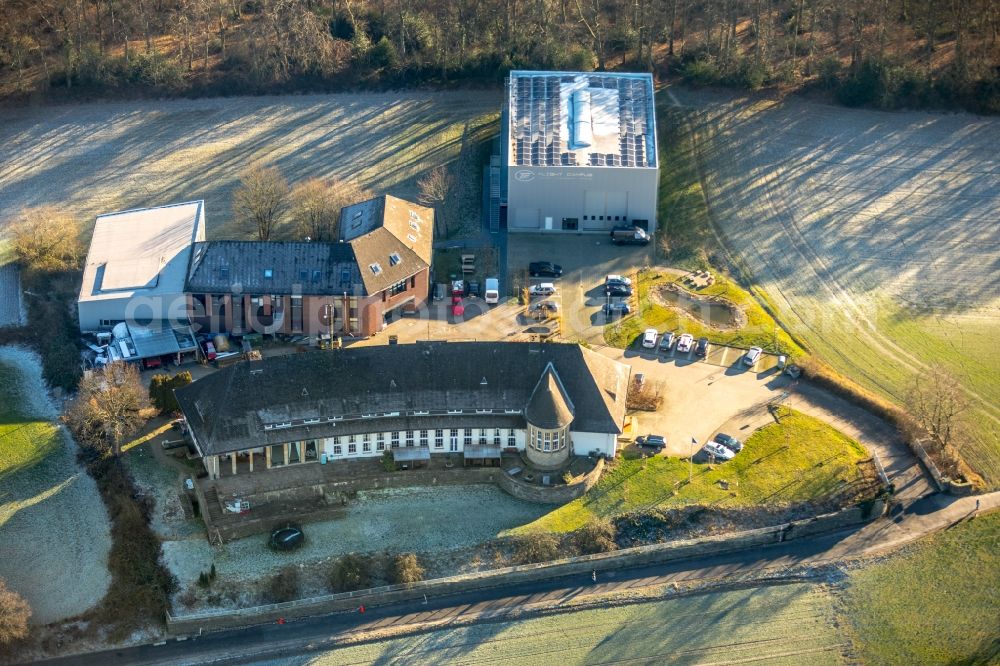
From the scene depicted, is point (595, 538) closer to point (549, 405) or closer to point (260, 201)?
point (549, 405)

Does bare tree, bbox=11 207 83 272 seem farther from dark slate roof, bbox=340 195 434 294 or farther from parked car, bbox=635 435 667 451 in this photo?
parked car, bbox=635 435 667 451

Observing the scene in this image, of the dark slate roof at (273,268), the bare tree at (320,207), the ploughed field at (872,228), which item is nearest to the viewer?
the dark slate roof at (273,268)

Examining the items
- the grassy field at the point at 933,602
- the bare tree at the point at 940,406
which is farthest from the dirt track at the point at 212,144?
the grassy field at the point at 933,602

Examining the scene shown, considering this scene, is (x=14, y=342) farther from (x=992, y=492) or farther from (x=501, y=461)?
(x=992, y=492)

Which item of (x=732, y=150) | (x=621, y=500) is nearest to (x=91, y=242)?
(x=621, y=500)

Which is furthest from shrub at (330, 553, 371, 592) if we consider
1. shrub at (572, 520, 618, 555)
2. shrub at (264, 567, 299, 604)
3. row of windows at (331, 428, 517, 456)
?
shrub at (572, 520, 618, 555)

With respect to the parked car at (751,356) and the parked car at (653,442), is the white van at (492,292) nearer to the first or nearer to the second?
the parked car at (751,356)
